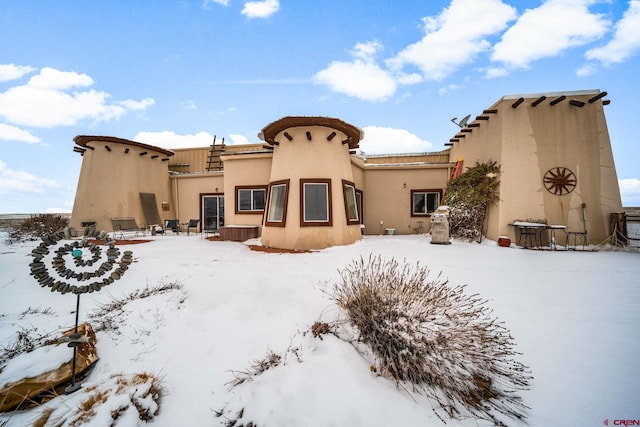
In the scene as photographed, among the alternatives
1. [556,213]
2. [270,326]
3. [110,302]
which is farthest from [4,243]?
[556,213]

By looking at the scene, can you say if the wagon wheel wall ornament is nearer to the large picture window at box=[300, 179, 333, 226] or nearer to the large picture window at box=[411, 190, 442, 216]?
the large picture window at box=[411, 190, 442, 216]

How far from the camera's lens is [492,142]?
9531 millimetres

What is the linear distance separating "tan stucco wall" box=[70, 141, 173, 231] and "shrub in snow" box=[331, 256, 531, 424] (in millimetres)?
14382

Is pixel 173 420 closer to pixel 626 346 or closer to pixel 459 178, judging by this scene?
pixel 626 346

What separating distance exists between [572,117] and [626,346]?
29.6 ft

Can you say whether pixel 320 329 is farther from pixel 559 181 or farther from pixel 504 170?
pixel 559 181

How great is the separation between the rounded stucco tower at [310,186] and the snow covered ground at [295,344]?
3057mm

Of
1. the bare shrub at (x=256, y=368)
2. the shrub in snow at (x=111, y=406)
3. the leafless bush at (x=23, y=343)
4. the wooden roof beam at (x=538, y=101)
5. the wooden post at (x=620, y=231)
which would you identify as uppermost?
the wooden roof beam at (x=538, y=101)

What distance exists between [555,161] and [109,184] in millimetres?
18291

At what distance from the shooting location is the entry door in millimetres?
12828

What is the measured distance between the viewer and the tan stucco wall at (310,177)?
830 cm

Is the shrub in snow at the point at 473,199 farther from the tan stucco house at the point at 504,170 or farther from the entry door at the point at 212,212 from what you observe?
the entry door at the point at 212,212

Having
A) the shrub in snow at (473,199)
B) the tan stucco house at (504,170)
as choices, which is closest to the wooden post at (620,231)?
the tan stucco house at (504,170)


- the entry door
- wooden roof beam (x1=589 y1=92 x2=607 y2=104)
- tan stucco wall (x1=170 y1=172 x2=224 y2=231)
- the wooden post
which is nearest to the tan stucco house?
wooden roof beam (x1=589 y1=92 x2=607 y2=104)
